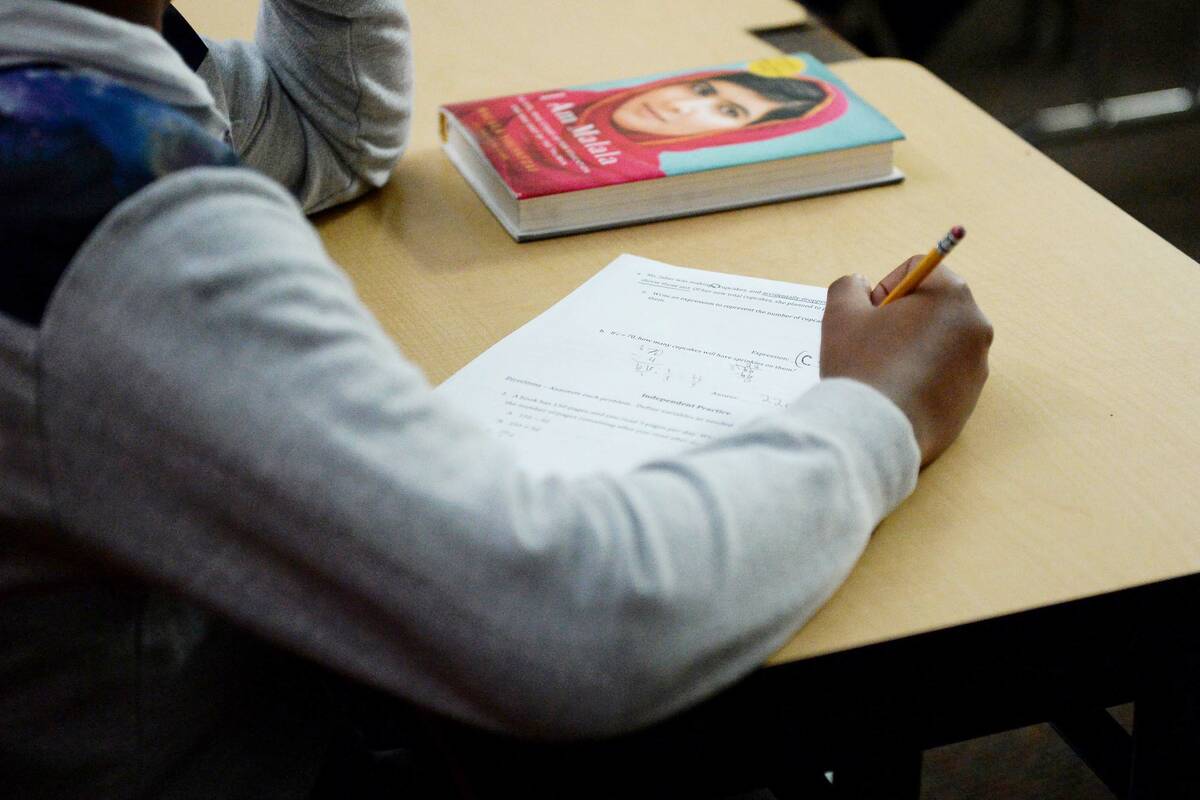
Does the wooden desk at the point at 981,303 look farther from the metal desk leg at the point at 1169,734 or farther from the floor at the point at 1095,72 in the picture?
the floor at the point at 1095,72

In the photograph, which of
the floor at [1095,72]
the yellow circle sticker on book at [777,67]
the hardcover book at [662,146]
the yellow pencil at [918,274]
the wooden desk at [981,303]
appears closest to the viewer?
the wooden desk at [981,303]

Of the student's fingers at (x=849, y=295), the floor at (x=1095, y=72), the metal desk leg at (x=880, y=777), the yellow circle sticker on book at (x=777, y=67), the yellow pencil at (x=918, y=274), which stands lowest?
the floor at (x=1095, y=72)

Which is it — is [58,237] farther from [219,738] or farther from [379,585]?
[219,738]

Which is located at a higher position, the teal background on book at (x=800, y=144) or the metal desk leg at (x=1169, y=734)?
the teal background on book at (x=800, y=144)

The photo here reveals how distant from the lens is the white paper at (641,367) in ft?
2.58

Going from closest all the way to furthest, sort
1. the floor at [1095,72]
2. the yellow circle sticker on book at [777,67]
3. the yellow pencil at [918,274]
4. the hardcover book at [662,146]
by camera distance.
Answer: the yellow pencil at [918,274] < the hardcover book at [662,146] < the yellow circle sticker on book at [777,67] < the floor at [1095,72]

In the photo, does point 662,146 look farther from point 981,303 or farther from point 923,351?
point 923,351

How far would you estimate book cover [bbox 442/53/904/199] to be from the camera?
3.55 feet

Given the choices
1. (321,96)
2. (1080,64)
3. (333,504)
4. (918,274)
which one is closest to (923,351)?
(918,274)

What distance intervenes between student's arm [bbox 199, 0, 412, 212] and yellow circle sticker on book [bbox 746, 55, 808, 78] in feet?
1.12

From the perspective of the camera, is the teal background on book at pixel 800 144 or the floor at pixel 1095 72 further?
the floor at pixel 1095 72

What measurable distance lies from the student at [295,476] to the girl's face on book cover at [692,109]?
0.53 m

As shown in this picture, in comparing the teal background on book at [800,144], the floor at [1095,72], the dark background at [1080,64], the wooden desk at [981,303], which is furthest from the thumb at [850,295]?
the floor at [1095,72]

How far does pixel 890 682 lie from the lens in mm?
704
